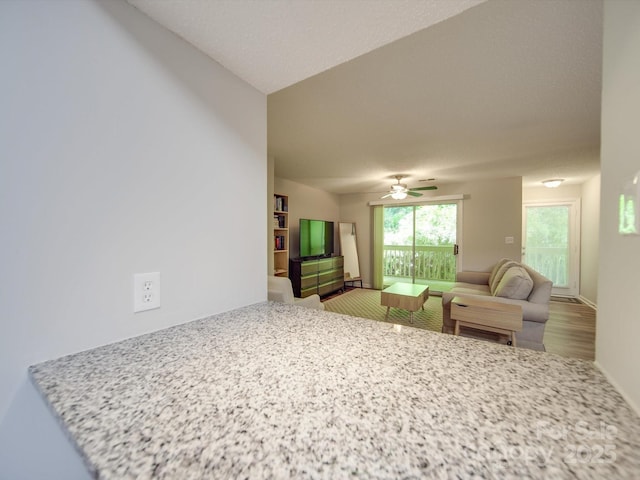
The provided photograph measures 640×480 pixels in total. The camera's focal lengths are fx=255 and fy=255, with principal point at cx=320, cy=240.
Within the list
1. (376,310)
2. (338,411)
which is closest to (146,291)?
(338,411)

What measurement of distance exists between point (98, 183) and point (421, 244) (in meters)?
5.60

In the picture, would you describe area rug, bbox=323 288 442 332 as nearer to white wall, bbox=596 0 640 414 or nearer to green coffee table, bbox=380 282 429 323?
green coffee table, bbox=380 282 429 323

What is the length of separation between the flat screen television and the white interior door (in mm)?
4053

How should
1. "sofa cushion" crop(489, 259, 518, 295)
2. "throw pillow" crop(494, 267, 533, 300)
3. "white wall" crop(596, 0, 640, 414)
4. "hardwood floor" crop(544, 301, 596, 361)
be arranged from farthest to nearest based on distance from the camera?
"sofa cushion" crop(489, 259, 518, 295) < "hardwood floor" crop(544, 301, 596, 361) < "throw pillow" crop(494, 267, 533, 300) < "white wall" crop(596, 0, 640, 414)

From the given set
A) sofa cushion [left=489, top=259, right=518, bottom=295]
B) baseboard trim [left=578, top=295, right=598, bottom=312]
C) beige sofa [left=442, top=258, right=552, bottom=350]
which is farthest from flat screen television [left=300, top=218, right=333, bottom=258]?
baseboard trim [left=578, top=295, right=598, bottom=312]

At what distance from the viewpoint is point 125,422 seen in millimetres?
451

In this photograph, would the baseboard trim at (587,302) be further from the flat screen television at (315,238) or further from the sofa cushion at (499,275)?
the flat screen television at (315,238)

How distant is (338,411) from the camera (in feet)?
1.57

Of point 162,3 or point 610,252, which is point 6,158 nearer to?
point 162,3

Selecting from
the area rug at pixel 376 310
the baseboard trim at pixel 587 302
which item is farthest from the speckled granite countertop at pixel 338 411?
the baseboard trim at pixel 587 302

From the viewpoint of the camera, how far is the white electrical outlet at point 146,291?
0.81 metres

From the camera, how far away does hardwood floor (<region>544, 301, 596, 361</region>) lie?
2785 mm

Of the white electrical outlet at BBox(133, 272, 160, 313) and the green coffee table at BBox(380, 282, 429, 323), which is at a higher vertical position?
the white electrical outlet at BBox(133, 272, 160, 313)

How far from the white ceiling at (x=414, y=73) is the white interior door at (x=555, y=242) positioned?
1835mm
